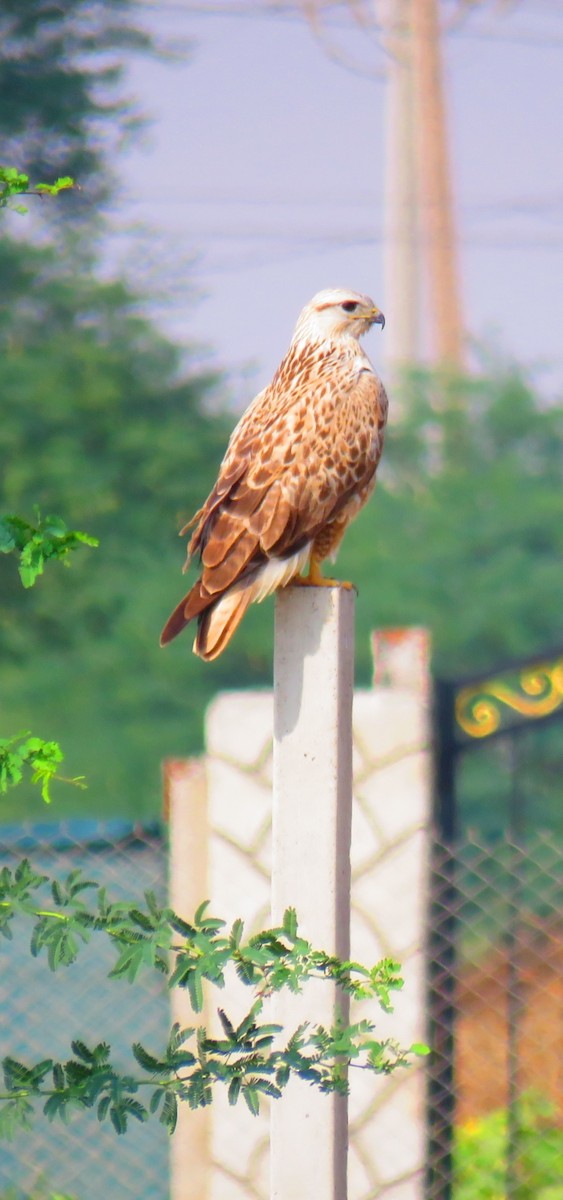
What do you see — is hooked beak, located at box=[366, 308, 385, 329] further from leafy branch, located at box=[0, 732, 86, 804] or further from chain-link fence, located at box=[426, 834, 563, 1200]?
chain-link fence, located at box=[426, 834, 563, 1200]

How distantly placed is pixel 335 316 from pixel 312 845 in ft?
3.61

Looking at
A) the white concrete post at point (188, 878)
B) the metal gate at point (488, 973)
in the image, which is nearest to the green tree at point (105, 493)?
the metal gate at point (488, 973)

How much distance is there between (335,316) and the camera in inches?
95.7

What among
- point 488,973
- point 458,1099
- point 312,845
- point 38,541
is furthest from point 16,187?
point 458,1099

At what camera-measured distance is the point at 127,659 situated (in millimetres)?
8836

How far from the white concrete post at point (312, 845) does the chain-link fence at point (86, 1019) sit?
1.85 meters

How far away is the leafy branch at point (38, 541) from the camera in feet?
4.79

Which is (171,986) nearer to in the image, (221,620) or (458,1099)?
(221,620)

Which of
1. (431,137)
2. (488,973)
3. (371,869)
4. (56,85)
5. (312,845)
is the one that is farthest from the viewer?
(431,137)

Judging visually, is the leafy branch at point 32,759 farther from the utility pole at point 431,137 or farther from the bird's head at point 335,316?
the utility pole at point 431,137

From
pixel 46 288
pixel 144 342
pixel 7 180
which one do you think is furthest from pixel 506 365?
pixel 7 180

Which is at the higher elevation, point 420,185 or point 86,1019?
point 420,185

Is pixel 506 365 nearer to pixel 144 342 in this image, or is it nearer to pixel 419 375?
Result: pixel 419 375

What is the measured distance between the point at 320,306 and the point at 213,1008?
172 cm
